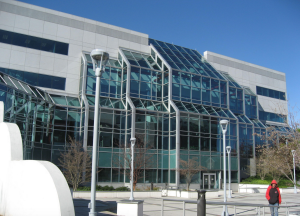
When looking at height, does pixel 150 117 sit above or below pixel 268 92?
below

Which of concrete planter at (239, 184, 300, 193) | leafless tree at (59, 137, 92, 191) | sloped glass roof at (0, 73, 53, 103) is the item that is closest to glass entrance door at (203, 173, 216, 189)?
concrete planter at (239, 184, 300, 193)

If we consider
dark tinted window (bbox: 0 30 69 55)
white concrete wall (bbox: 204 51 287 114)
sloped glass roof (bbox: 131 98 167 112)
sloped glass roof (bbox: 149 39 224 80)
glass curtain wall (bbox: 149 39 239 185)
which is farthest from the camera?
white concrete wall (bbox: 204 51 287 114)

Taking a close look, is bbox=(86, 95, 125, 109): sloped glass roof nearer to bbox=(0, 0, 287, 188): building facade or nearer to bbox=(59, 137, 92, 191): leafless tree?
bbox=(0, 0, 287, 188): building facade

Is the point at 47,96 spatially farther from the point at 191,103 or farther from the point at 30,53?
the point at 191,103

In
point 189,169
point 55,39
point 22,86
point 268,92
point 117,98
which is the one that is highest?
point 55,39

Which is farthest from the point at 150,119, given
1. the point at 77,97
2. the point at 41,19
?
the point at 41,19

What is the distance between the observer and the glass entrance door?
115 ft

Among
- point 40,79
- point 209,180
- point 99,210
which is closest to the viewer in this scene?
point 99,210

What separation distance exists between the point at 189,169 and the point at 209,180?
6.03m

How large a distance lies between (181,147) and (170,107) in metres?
4.84

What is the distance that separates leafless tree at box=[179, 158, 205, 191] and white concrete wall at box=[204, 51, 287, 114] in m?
19.0

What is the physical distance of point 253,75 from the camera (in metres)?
51.2

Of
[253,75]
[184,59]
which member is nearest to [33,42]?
[184,59]

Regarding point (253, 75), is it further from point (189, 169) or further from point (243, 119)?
point (189, 169)
